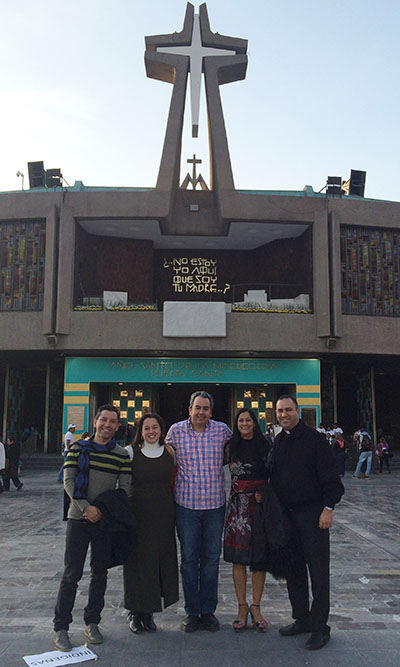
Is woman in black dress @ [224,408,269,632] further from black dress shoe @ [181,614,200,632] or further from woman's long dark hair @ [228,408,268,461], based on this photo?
black dress shoe @ [181,614,200,632]

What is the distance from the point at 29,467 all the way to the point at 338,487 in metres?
19.5

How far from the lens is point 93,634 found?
4.27 metres

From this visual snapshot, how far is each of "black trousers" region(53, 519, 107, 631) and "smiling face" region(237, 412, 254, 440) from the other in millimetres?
1424

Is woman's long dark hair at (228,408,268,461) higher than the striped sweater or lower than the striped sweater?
higher

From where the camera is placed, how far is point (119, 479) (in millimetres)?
4465

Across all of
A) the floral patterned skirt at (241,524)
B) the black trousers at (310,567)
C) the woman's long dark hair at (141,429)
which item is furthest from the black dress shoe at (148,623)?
the woman's long dark hair at (141,429)

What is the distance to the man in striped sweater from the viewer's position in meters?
4.26

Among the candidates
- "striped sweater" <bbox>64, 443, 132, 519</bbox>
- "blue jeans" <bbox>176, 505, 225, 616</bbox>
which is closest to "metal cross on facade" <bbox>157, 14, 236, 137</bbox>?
"striped sweater" <bbox>64, 443, 132, 519</bbox>

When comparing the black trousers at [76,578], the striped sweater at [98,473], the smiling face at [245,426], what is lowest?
the black trousers at [76,578]

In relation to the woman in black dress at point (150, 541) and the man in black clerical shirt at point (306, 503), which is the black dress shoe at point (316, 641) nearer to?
the man in black clerical shirt at point (306, 503)

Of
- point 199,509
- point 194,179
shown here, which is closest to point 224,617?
point 199,509

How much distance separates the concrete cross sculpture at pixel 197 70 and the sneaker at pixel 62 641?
2037 centimetres

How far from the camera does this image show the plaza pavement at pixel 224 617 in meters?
3.97

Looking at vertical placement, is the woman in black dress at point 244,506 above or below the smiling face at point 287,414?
below
